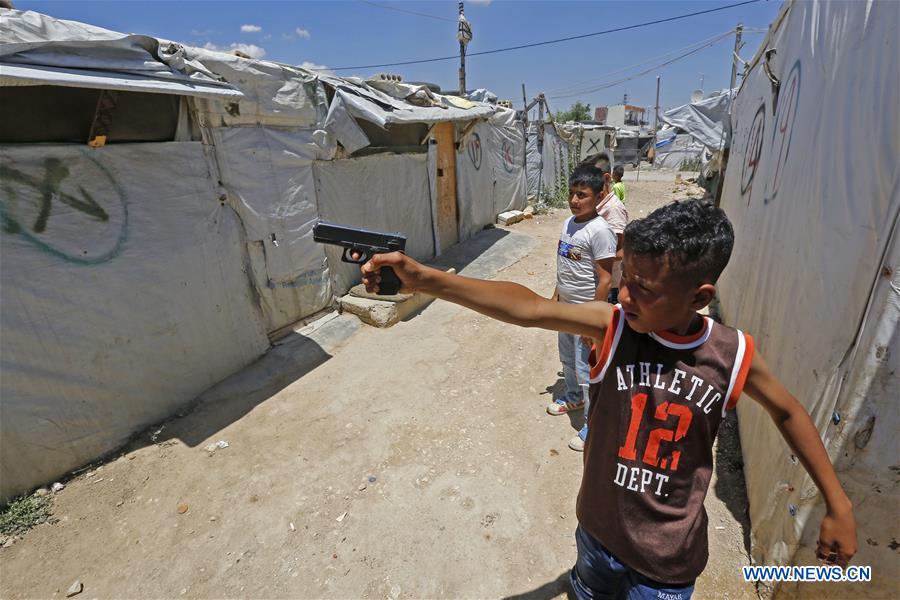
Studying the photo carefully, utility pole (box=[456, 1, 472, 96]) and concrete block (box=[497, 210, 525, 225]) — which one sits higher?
utility pole (box=[456, 1, 472, 96])

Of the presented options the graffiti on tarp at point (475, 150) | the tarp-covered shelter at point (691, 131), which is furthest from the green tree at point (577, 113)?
A: the graffiti on tarp at point (475, 150)

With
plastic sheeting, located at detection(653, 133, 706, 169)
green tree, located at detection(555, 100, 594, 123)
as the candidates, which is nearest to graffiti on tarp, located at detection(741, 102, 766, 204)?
plastic sheeting, located at detection(653, 133, 706, 169)

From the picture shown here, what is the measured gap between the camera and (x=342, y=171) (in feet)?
18.8

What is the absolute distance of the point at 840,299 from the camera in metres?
1.69

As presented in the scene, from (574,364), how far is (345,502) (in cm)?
200

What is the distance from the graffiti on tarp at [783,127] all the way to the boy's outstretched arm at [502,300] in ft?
8.77

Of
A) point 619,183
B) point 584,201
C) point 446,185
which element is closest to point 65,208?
point 584,201

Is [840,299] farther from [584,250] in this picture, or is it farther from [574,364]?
[574,364]

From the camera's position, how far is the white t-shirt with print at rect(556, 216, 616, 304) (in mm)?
2867

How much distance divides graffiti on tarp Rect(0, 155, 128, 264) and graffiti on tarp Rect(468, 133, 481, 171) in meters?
7.36

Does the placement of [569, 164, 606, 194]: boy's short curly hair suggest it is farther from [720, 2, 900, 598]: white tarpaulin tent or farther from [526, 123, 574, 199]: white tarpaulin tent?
[526, 123, 574, 199]: white tarpaulin tent

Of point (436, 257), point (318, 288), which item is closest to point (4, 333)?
point (318, 288)

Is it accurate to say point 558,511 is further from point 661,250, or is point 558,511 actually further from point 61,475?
point 61,475

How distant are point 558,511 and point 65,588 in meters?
2.92
